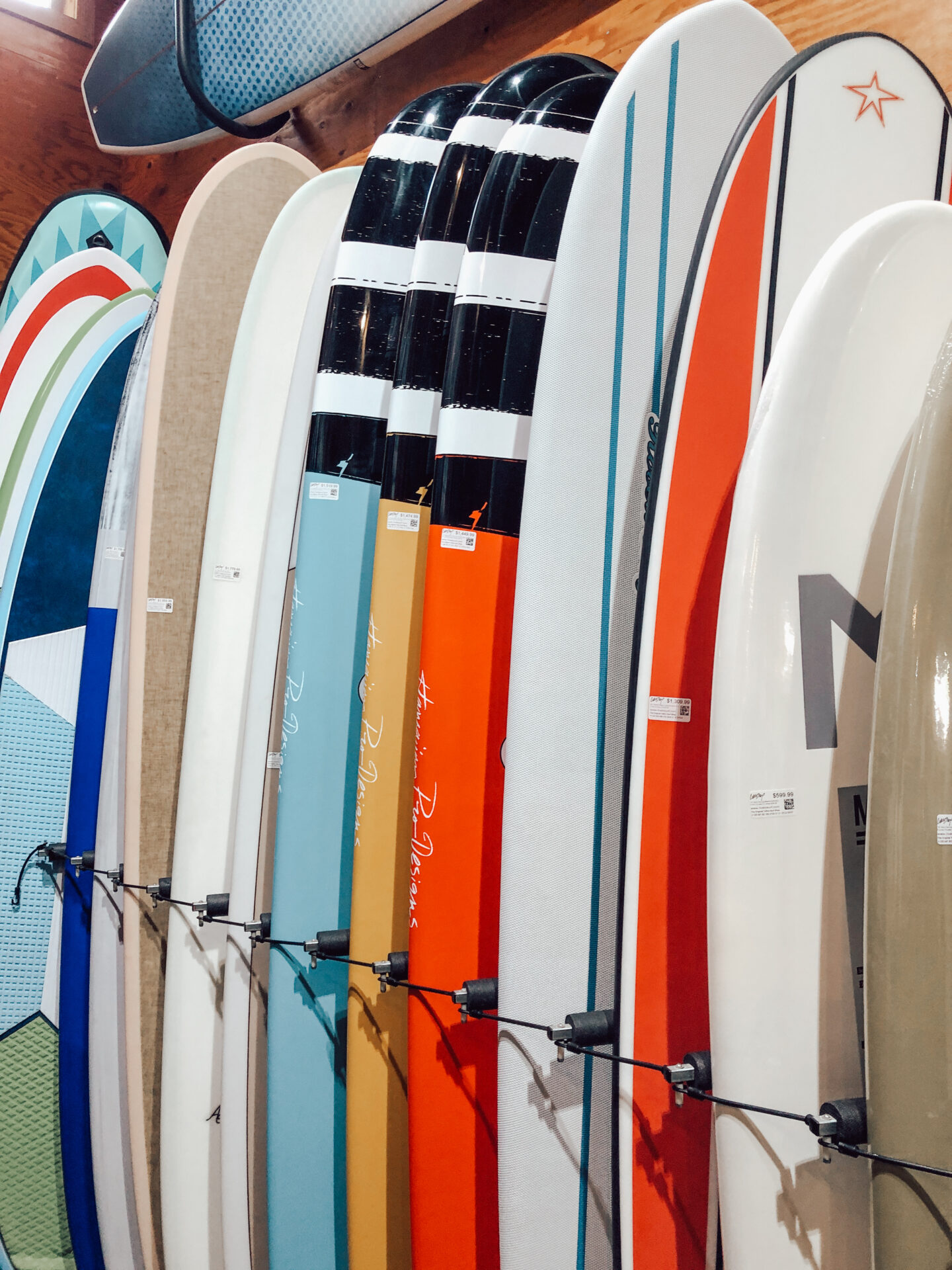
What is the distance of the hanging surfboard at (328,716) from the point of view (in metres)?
1.29

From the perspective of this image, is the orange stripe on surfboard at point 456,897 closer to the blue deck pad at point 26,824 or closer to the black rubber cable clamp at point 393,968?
the black rubber cable clamp at point 393,968

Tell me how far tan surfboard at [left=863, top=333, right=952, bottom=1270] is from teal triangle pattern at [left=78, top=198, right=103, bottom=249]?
7.99 feet

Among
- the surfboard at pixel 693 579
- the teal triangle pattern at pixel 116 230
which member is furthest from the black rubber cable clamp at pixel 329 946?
the teal triangle pattern at pixel 116 230

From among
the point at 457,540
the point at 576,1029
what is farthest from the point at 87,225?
the point at 576,1029

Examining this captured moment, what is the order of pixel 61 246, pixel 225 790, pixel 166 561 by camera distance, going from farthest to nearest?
1. pixel 61 246
2. pixel 166 561
3. pixel 225 790

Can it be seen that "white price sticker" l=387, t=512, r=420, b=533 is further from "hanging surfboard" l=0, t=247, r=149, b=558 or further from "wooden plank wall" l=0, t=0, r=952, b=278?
"hanging surfboard" l=0, t=247, r=149, b=558

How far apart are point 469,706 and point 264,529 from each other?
1.93 feet

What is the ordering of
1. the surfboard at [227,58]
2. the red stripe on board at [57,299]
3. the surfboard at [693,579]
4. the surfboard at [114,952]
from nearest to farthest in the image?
the surfboard at [693,579], the surfboard at [114,952], the surfboard at [227,58], the red stripe on board at [57,299]

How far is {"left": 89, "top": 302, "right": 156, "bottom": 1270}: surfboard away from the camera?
1652mm

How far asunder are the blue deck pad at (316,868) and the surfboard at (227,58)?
1.19 meters

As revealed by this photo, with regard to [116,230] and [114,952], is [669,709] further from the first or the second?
[116,230]

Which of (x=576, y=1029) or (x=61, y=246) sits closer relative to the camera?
(x=576, y=1029)

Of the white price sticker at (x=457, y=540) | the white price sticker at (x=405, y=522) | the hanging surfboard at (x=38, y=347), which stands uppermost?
the hanging surfboard at (x=38, y=347)

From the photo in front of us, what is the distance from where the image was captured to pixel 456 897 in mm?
1131
